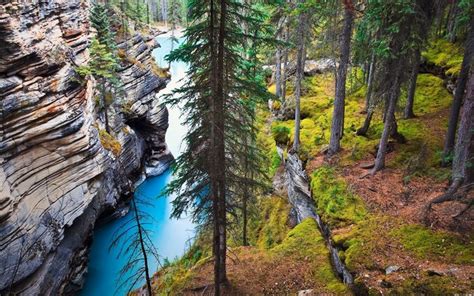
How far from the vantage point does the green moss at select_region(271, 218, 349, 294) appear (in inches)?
418

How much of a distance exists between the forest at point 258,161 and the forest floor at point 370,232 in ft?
0.19

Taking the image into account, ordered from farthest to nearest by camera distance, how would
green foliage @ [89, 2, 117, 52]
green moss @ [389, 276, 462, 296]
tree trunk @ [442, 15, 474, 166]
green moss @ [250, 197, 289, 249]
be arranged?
1. green foliage @ [89, 2, 117, 52]
2. green moss @ [250, 197, 289, 249]
3. tree trunk @ [442, 15, 474, 166]
4. green moss @ [389, 276, 462, 296]

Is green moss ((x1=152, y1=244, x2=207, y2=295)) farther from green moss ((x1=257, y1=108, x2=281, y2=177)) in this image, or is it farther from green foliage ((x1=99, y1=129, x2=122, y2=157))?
green foliage ((x1=99, y1=129, x2=122, y2=157))

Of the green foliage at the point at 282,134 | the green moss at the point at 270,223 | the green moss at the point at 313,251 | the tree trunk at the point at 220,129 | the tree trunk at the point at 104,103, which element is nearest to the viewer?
the tree trunk at the point at 220,129

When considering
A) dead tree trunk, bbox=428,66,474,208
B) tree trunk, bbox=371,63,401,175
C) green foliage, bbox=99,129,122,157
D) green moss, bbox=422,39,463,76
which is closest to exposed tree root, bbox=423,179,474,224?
dead tree trunk, bbox=428,66,474,208

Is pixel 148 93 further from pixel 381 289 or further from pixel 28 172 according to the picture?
pixel 381 289

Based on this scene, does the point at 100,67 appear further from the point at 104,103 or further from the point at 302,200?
the point at 302,200

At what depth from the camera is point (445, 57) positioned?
20.6 metres

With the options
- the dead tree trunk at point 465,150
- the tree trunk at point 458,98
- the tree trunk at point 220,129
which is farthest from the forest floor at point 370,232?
the tree trunk at point 220,129

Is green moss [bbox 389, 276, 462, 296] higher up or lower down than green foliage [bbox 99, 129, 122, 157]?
higher up

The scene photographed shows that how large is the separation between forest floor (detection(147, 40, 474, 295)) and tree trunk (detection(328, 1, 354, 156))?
0.67 metres

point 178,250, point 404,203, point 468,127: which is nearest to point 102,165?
point 178,250

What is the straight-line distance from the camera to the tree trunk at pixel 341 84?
14.0 metres

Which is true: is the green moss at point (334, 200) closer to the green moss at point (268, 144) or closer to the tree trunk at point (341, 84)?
the tree trunk at point (341, 84)
